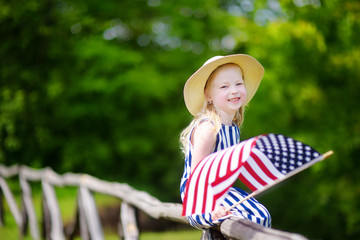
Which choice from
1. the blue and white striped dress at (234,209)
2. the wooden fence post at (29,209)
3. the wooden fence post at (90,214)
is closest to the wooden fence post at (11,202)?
the wooden fence post at (29,209)

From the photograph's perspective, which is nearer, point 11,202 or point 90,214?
point 90,214

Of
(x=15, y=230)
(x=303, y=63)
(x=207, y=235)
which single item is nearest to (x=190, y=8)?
(x=303, y=63)

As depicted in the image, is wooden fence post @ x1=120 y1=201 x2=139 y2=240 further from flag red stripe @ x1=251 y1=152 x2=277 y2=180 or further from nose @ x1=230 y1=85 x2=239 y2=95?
flag red stripe @ x1=251 y1=152 x2=277 y2=180

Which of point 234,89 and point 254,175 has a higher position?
point 234,89

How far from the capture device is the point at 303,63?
810cm

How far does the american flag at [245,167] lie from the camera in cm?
187

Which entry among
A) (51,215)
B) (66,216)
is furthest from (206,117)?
(66,216)

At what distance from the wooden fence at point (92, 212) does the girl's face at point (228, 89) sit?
1.88 ft

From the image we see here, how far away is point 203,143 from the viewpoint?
2244 mm

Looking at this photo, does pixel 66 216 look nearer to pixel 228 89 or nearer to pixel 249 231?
pixel 228 89

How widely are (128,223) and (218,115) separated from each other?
203 centimetres

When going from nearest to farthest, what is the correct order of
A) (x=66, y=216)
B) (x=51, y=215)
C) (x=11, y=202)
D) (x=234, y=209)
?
1. (x=234, y=209)
2. (x=51, y=215)
3. (x=11, y=202)
4. (x=66, y=216)

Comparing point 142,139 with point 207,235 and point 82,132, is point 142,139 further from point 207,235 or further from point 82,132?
point 207,235

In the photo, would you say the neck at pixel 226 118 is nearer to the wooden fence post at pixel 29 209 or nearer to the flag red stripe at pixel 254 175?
the flag red stripe at pixel 254 175
